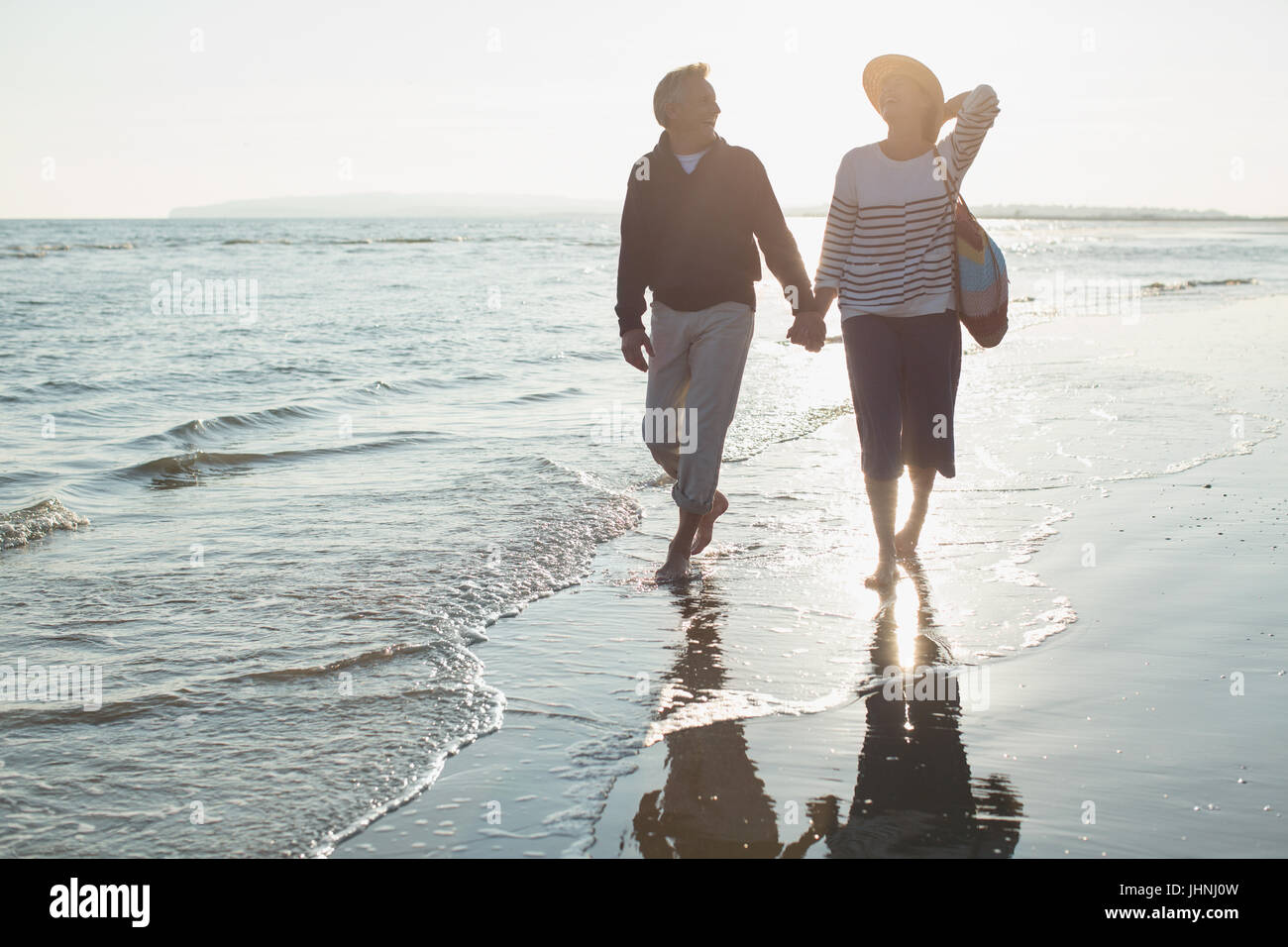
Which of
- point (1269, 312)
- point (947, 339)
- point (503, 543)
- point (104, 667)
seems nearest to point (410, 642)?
point (104, 667)

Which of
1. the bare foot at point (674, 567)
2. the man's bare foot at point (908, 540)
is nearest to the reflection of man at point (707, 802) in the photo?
the bare foot at point (674, 567)

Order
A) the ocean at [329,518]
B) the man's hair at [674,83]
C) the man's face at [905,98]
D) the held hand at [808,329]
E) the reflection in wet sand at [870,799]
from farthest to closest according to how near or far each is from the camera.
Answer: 1. the held hand at [808,329]
2. the man's hair at [674,83]
3. the man's face at [905,98]
4. the ocean at [329,518]
5. the reflection in wet sand at [870,799]

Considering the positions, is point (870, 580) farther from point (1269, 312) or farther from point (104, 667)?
point (1269, 312)

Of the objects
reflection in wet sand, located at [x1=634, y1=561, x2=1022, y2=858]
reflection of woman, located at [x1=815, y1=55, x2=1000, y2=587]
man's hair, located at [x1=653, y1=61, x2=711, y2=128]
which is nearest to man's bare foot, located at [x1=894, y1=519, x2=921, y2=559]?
reflection of woman, located at [x1=815, y1=55, x2=1000, y2=587]

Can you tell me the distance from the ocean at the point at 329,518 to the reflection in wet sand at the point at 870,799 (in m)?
0.60

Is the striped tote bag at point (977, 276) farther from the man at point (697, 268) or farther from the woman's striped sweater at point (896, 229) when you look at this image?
the man at point (697, 268)

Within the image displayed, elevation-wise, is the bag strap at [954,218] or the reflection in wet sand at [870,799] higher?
the bag strap at [954,218]

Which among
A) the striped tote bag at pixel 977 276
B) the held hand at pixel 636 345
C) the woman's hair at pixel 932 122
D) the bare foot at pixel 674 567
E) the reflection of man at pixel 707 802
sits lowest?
the reflection of man at pixel 707 802

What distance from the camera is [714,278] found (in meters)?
4.49

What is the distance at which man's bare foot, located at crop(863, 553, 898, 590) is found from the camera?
4477 millimetres

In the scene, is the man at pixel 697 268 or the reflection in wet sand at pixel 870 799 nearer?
the reflection in wet sand at pixel 870 799

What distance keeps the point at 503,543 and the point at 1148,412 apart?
5638 millimetres

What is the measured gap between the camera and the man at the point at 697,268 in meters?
4.48

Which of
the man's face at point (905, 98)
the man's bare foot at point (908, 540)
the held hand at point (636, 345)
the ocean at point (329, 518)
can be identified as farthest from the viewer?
the man's bare foot at point (908, 540)
